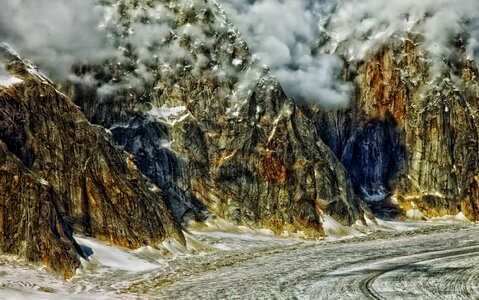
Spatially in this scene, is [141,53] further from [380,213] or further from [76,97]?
[380,213]

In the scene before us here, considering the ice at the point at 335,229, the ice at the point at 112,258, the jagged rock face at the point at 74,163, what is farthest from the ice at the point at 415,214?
the ice at the point at 112,258

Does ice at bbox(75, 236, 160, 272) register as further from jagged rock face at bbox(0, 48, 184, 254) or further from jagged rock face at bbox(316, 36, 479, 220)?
jagged rock face at bbox(316, 36, 479, 220)

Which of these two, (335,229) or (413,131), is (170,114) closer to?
(335,229)

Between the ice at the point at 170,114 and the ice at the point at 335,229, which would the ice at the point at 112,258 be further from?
the ice at the point at 170,114

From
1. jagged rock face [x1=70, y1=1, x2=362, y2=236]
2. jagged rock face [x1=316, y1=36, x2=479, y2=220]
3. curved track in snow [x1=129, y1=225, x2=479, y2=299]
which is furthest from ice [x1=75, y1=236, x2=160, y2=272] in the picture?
jagged rock face [x1=316, y1=36, x2=479, y2=220]

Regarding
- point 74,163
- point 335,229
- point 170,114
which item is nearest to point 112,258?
point 74,163
